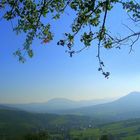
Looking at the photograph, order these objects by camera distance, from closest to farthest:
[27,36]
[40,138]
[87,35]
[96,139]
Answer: [87,35]
[27,36]
[40,138]
[96,139]

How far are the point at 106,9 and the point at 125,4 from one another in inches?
23.6

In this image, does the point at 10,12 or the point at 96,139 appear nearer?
the point at 10,12

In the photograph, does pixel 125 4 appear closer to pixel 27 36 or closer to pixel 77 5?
pixel 77 5

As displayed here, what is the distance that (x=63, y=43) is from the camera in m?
9.12

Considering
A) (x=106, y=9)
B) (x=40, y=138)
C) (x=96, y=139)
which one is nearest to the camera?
(x=106, y=9)

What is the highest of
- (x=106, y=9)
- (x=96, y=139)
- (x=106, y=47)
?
(x=106, y=9)

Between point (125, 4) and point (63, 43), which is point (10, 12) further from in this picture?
point (125, 4)

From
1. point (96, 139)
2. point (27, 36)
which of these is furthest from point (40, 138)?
point (96, 139)

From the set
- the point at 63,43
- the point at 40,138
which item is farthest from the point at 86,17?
the point at 40,138

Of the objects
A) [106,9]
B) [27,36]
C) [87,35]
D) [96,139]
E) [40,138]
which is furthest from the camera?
[96,139]

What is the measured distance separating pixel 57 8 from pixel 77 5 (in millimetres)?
806

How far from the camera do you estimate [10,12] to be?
9406mm

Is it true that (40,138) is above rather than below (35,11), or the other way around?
below

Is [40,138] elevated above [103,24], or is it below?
below
